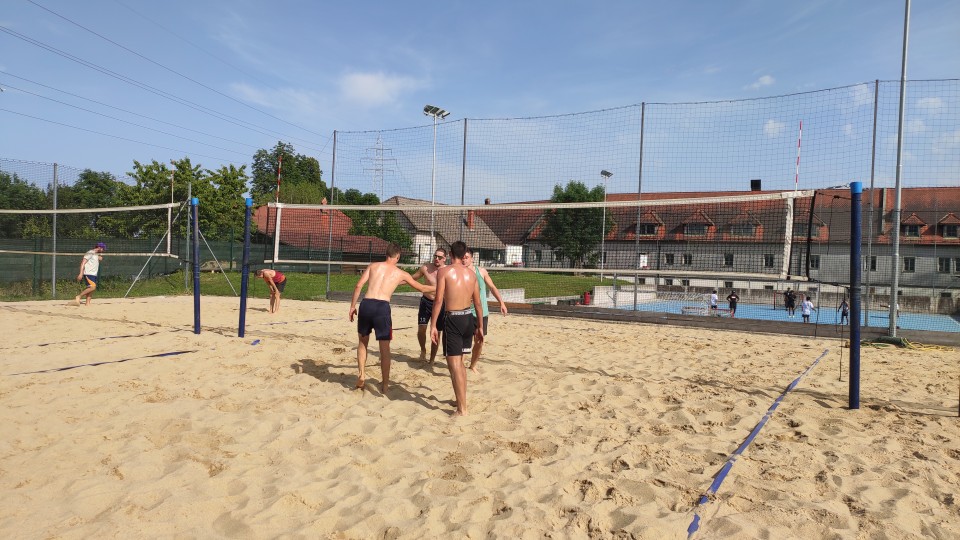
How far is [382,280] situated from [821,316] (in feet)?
76.3

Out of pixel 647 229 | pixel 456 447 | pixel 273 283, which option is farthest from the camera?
pixel 647 229

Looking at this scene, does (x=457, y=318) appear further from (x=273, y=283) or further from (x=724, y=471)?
(x=273, y=283)

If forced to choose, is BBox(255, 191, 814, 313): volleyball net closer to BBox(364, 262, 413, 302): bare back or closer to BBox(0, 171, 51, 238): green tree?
BBox(364, 262, 413, 302): bare back

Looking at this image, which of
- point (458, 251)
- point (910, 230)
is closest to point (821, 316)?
point (910, 230)

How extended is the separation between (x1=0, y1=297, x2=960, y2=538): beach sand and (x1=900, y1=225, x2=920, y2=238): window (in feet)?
11.8

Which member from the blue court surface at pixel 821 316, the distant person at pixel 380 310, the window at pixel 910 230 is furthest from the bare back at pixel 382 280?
the window at pixel 910 230

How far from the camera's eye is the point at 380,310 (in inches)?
198

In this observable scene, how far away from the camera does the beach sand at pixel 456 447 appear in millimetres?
2680

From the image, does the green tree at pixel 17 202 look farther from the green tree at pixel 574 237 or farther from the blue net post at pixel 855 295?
the blue net post at pixel 855 295

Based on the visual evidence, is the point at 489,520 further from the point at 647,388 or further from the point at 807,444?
the point at 647,388

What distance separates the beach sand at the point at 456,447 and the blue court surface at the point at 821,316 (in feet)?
22.2

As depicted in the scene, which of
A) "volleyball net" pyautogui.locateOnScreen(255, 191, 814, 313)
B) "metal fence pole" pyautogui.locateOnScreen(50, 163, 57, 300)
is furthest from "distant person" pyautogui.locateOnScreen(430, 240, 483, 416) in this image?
"metal fence pole" pyautogui.locateOnScreen(50, 163, 57, 300)

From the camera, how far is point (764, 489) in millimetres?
3055

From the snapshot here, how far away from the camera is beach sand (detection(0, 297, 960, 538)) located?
268cm
